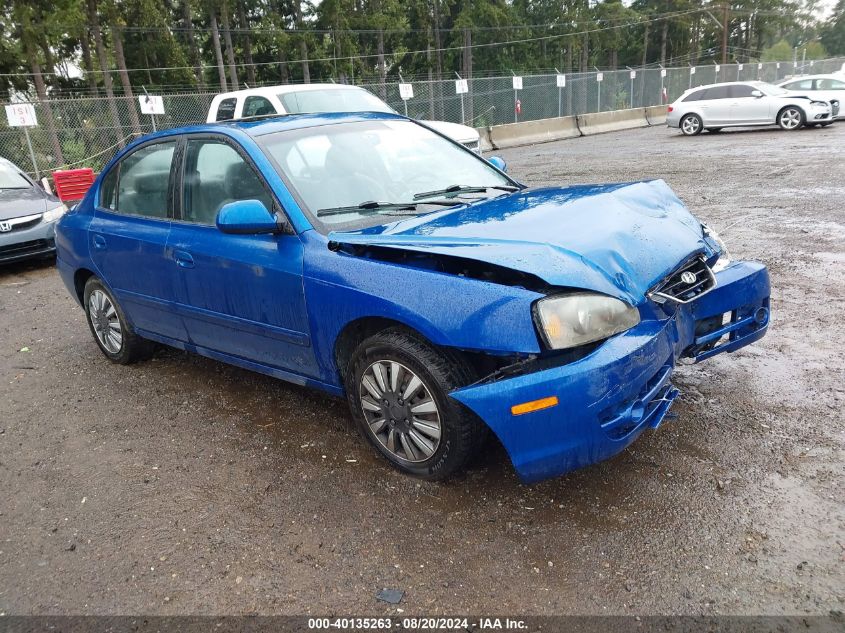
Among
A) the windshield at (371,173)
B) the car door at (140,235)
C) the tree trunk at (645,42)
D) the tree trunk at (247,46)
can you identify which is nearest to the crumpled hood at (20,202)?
the car door at (140,235)

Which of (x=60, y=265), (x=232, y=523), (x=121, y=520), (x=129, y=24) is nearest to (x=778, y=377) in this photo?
(x=232, y=523)

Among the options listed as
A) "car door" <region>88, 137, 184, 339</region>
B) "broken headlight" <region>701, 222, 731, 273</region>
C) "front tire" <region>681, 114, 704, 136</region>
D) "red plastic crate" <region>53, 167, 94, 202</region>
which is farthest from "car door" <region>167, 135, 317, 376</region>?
"front tire" <region>681, 114, 704, 136</region>

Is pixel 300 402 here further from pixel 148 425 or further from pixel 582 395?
pixel 582 395

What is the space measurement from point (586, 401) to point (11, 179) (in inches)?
397

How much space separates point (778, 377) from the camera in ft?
13.5

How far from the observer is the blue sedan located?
8.91ft

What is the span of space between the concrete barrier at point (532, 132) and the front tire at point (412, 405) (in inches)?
815

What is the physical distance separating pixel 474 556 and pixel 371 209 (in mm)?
1841

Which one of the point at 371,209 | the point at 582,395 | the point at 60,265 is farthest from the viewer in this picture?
the point at 60,265

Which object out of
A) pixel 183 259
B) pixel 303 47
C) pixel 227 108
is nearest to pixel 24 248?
pixel 227 108

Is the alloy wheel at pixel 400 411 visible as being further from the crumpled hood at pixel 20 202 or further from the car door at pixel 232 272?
the crumpled hood at pixel 20 202

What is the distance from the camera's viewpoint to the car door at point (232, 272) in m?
3.55

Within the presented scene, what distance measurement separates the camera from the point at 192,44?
4341 cm

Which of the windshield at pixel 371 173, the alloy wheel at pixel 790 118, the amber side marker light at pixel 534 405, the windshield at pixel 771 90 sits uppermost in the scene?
the windshield at pixel 371 173
